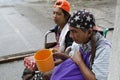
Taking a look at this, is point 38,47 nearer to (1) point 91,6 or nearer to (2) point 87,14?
(2) point 87,14

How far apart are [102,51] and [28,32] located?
14.8 ft

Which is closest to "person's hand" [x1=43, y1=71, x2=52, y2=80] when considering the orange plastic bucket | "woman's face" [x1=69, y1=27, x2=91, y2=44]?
the orange plastic bucket

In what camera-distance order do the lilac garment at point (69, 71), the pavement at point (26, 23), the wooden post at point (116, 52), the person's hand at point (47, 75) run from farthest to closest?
the pavement at point (26, 23) → the person's hand at point (47, 75) → the lilac garment at point (69, 71) → the wooden post at point (116, 52)

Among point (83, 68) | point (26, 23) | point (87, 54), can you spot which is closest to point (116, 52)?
point (83, 68)

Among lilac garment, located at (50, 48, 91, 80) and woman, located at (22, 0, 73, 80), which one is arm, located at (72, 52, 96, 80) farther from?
woman, located at (22, 0, 73, 80)

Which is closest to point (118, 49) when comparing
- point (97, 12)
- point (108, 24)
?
point (108, 24)

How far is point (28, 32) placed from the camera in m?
6.50

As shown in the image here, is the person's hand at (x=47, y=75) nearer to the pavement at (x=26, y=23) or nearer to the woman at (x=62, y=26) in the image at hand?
the woman at (x=62, y=26)

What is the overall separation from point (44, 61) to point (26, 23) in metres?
4.75

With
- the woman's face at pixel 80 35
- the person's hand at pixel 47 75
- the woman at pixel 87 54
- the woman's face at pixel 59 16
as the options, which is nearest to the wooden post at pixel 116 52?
the woman at pixel 87 54

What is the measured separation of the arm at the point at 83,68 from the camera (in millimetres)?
2166

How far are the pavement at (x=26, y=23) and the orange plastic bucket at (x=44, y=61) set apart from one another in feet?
4.74

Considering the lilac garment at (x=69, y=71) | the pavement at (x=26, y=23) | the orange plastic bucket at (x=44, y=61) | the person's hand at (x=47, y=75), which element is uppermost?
the lilac garment at (x=69, y=71)

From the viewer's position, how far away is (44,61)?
272cm
